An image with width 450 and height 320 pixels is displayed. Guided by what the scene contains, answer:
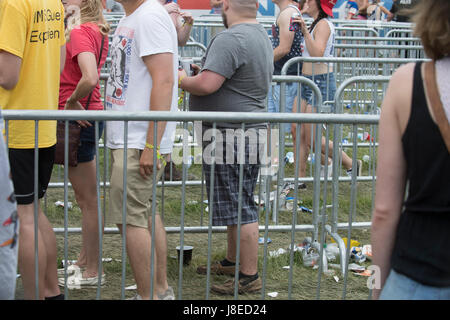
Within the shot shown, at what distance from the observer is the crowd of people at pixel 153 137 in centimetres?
209

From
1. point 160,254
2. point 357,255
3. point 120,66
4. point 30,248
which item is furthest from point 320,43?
point 30,248

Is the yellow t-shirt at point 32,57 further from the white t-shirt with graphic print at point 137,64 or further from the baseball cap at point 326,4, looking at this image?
the baseball cap at point 326,4

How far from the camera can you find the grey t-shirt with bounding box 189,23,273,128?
13.7ft

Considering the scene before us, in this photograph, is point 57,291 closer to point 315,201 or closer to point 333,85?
point 315,201

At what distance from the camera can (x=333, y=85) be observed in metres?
7.14

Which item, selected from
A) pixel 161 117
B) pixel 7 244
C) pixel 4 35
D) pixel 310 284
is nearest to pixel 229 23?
pixel 161 117

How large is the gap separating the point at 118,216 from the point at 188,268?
1.37 m

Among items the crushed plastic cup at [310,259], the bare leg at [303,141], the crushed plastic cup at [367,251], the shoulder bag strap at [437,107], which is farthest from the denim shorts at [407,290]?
the bare leg at [303,141]

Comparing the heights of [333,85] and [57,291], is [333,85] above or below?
above

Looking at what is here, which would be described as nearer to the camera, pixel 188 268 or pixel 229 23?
pixel 229 23

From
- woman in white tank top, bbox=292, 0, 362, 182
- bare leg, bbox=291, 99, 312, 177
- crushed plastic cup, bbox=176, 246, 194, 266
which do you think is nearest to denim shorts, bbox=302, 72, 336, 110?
woman in white tank top, bbox=292, 0, 362, 182

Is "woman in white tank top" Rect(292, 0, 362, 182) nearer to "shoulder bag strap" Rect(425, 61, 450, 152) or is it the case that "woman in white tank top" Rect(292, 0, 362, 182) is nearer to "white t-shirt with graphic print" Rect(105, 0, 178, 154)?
"white t-shirt with graphic print" Rect(105, 0, 178, 154)

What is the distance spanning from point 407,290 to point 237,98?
232 cm

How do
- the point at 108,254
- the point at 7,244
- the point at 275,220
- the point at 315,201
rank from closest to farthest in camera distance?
the point at 7,244 → the point at 315,201 → the point at 108,254 → the point at 275,220
